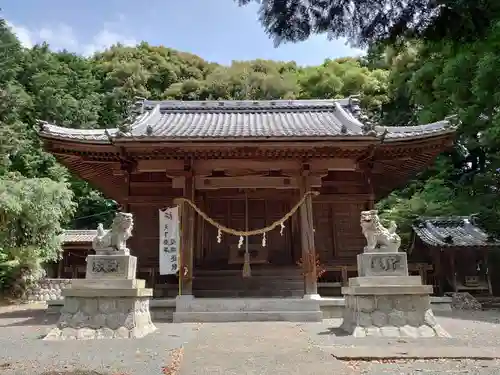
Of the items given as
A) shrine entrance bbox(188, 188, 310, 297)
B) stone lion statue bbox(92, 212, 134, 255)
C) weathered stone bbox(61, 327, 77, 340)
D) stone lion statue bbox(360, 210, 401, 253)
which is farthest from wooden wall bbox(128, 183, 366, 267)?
weathered stone bbox(61, 327, 77, 340)

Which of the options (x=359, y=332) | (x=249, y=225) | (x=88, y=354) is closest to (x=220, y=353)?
A: (x=88, y=354)

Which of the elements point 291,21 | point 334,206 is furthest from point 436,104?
point 291,21

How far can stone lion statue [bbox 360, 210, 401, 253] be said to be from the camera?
777cm

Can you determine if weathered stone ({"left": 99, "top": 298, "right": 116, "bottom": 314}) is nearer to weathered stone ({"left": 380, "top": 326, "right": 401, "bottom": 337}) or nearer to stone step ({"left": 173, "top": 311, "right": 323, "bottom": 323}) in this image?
stone step ({"left": 173, "top": 311, "right": 323, "bottom": 323})

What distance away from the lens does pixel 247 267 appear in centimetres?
1073

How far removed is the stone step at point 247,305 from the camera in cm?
984

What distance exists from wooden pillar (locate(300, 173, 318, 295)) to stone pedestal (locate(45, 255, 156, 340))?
4142 millimetres

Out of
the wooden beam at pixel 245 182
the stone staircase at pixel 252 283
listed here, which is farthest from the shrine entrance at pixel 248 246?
the wooden beam at pixel 245 182

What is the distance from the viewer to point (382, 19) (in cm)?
373

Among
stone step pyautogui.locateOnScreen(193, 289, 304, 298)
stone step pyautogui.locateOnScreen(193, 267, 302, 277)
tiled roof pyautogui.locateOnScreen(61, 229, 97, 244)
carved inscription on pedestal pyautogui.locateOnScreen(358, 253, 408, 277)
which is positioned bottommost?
stone step pyautogui.locateOnScreen(193, 289, 304, 298)

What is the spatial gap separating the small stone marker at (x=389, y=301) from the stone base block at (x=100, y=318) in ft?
12.1

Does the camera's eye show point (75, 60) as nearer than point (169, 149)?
No

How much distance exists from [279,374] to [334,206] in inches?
345

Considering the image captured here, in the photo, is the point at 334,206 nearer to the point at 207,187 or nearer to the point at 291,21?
the point at 207,187
